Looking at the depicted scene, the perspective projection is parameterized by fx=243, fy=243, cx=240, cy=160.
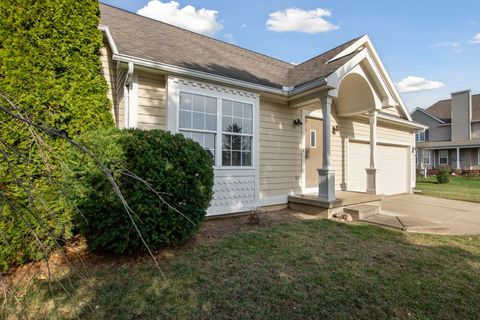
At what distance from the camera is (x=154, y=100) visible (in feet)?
17.3

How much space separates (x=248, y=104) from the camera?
6.25 meters

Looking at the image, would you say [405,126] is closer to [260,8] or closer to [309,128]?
[309,128]

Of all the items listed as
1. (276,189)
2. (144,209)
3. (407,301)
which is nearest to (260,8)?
(276,189)

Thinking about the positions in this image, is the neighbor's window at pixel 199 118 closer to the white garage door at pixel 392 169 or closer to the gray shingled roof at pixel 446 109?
the white garage door at pixel 392 169

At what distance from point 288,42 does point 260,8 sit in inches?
103

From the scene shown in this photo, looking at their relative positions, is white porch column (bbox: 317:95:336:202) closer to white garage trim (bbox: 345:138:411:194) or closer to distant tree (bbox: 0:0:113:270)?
white garage trim (bbox: 345:138:411:194)

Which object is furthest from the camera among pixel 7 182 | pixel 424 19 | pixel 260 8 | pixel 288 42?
pixel 288 42

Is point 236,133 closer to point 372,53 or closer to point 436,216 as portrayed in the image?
point 436,216

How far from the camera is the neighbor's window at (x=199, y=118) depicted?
209 inches

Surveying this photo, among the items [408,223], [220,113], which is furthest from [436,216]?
[220,113]

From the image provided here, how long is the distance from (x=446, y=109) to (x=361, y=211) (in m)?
32.6

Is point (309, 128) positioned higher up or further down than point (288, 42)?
further down

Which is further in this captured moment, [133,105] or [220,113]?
[220,113]

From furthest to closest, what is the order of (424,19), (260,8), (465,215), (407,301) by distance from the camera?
1. (260,8)
2. (424,19)
3. (465,215)
4. (407,301)
